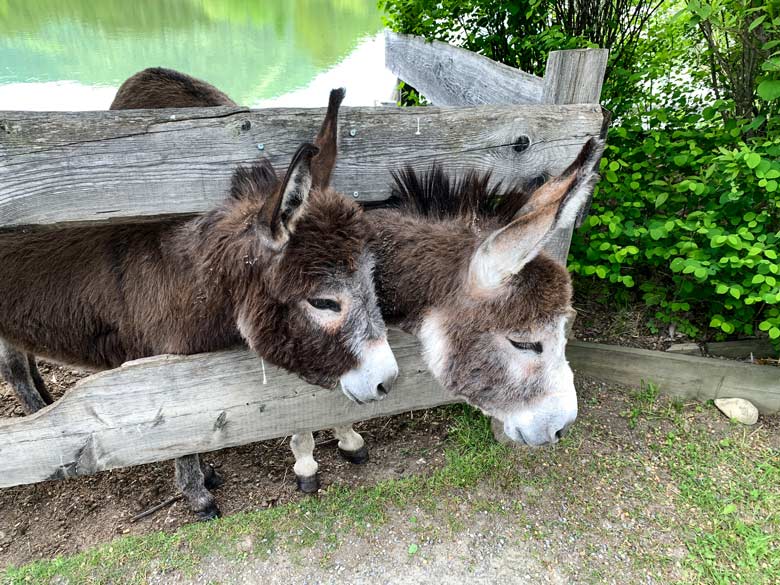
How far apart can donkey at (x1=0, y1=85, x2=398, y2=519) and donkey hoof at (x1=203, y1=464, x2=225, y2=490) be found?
85cm

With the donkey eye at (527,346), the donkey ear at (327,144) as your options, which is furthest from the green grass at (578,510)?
the donkey ear at (327,144)

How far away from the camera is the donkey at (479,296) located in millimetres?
1896

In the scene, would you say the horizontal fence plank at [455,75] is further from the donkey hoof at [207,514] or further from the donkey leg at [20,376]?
the donkey leg at [20,376]

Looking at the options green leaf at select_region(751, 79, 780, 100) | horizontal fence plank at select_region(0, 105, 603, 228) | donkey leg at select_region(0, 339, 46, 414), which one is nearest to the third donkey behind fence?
horizontal fence plank at select_region(0, 105, 603, 228)

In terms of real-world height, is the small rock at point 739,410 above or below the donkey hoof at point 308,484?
above

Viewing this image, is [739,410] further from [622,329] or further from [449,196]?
[449,196]

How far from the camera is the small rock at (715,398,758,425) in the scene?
3.15 metres

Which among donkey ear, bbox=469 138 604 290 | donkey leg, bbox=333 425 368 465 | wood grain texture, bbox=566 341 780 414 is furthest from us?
wood grain texture, bbox=566 341 780 414

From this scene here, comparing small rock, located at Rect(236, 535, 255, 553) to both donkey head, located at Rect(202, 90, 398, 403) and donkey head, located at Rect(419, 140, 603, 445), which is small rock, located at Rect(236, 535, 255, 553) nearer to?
A: donkey head, located at Rect(202, 90, 398, 403)

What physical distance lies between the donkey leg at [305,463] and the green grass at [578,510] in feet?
0.39

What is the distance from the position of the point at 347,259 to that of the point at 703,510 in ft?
7.74

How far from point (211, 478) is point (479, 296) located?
6.42ft

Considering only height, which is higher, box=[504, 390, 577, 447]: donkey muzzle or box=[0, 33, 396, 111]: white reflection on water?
box=[0, 33, 396, 111]: white reflection on water

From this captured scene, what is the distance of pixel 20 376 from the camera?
119 inches
